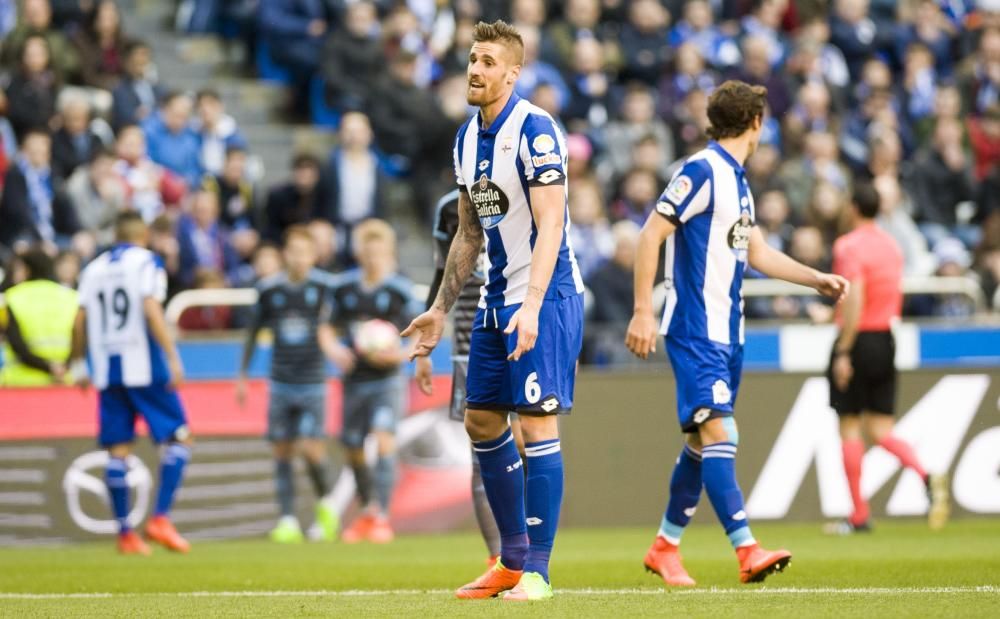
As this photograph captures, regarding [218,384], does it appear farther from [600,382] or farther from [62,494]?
[600,382]

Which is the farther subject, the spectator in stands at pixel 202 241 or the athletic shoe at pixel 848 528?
the spectator in stands at pixel 202 241

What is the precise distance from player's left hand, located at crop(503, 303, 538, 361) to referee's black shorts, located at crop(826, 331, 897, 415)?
246 inches

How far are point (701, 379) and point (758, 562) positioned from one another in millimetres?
970

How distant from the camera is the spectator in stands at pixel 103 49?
18.6 metres

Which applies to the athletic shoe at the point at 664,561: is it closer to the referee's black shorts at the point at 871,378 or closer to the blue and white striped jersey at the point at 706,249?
the blue and white striped jersey at the point at 706,249

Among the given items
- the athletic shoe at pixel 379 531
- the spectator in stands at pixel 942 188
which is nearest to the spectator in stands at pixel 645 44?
the spectator in stands at pixel 942 188

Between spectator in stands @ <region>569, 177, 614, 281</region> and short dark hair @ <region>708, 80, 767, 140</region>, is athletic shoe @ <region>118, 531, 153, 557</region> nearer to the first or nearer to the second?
spectator in stands @ <region>569, 177, 614, 281</region>

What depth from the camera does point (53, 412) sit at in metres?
14.7

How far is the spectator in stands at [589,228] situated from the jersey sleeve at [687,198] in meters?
8.78

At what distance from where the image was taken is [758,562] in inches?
333

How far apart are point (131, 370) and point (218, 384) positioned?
7.37 ft

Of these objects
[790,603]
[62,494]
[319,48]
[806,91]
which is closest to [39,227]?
[62,494]

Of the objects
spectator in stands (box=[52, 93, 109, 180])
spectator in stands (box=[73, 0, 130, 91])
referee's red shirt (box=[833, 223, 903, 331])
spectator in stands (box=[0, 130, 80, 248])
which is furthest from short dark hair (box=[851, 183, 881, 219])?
spectator in stands (box=[73, 0, 130, 91])

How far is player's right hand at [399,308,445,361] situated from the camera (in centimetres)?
815
